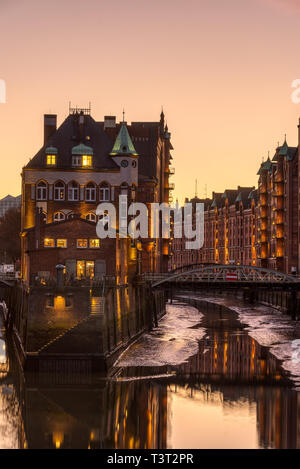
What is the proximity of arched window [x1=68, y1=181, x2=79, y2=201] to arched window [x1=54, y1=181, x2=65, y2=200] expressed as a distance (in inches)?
27.4

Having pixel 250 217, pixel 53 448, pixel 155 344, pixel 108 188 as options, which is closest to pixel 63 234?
pixel 155 344

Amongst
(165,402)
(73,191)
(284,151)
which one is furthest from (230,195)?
(165,402)

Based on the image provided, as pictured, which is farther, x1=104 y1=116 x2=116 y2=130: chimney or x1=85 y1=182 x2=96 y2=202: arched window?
x1=104 y1=116 x2=116 y2=130: chimney

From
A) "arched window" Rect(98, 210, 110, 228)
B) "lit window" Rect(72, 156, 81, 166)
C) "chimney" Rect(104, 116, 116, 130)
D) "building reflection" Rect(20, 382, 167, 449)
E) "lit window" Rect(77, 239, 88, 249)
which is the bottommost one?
"building reflection" Rect(20, 382, 167, 449)

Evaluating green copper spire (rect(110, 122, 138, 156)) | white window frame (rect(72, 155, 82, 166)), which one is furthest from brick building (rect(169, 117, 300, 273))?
white window frame (rect(72, 155, 82, 166))

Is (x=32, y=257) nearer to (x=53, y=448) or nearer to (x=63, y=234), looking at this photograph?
(x=63, y=234)

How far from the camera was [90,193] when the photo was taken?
265 ft

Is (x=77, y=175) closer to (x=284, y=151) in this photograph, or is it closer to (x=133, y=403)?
(x=133, y=403)

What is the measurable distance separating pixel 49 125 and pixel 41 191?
9.78m

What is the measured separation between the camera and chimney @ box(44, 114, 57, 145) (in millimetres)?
86375

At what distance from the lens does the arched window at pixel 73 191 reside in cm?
8025

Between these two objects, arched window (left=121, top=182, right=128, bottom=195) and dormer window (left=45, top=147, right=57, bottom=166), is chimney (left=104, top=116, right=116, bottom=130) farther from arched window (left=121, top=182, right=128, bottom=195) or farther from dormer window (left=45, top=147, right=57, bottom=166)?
arched window (left=121, top=182, right=128, bottom=195)

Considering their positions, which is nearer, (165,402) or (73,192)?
(165,402)
